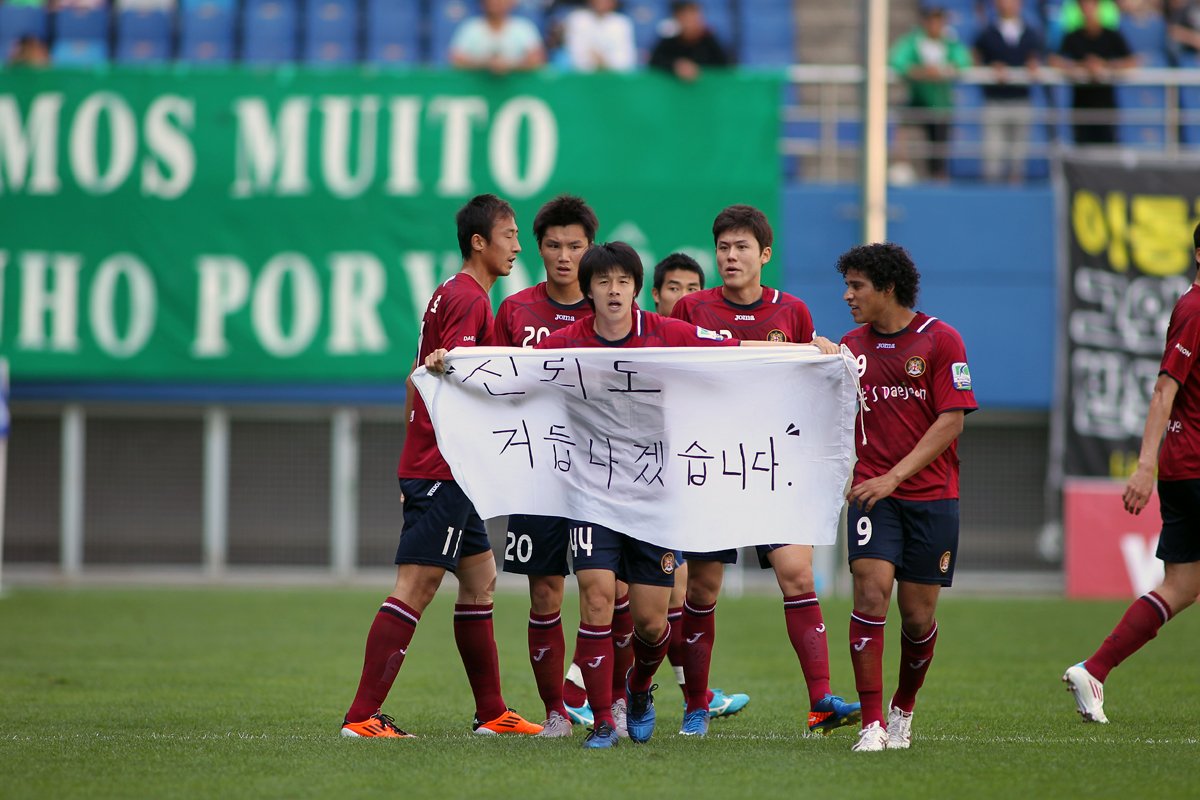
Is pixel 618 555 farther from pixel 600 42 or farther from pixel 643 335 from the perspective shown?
pixel 600 42

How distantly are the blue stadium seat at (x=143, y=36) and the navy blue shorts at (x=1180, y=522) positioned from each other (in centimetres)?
1499

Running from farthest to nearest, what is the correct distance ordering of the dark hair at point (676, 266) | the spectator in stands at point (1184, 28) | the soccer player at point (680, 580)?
the spectator in stands at point (1184, 28) → the dark hair at point (676, 266) → the soccer player at point (680, 580)

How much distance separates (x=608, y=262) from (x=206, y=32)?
1426 cm

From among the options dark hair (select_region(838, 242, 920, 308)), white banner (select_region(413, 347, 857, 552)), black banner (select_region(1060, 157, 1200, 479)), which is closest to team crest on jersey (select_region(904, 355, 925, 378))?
dark hair (select_region(838, 242, 920, 308))

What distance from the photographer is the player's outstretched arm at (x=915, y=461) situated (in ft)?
21.4

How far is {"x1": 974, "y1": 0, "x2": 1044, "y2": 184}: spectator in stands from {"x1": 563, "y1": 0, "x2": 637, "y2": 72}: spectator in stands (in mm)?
4163

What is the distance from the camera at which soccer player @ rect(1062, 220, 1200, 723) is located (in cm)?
753

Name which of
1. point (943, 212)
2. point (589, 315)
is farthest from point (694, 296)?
point (943, 212)

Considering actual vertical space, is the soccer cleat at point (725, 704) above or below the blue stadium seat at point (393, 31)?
below

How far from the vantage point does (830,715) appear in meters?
7.17

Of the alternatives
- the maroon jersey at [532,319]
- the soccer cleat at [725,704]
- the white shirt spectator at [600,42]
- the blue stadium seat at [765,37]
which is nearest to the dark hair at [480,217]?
the maroon jersey at [532,319]

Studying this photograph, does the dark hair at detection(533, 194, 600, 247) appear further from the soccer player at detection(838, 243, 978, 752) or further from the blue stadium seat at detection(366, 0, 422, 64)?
the blue stadium seat at detection(366, 0, 422, 64)

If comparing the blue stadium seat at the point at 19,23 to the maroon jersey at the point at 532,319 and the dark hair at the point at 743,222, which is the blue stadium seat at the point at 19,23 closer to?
the maroon jersey at the point at 532,319

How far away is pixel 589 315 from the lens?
738cm
